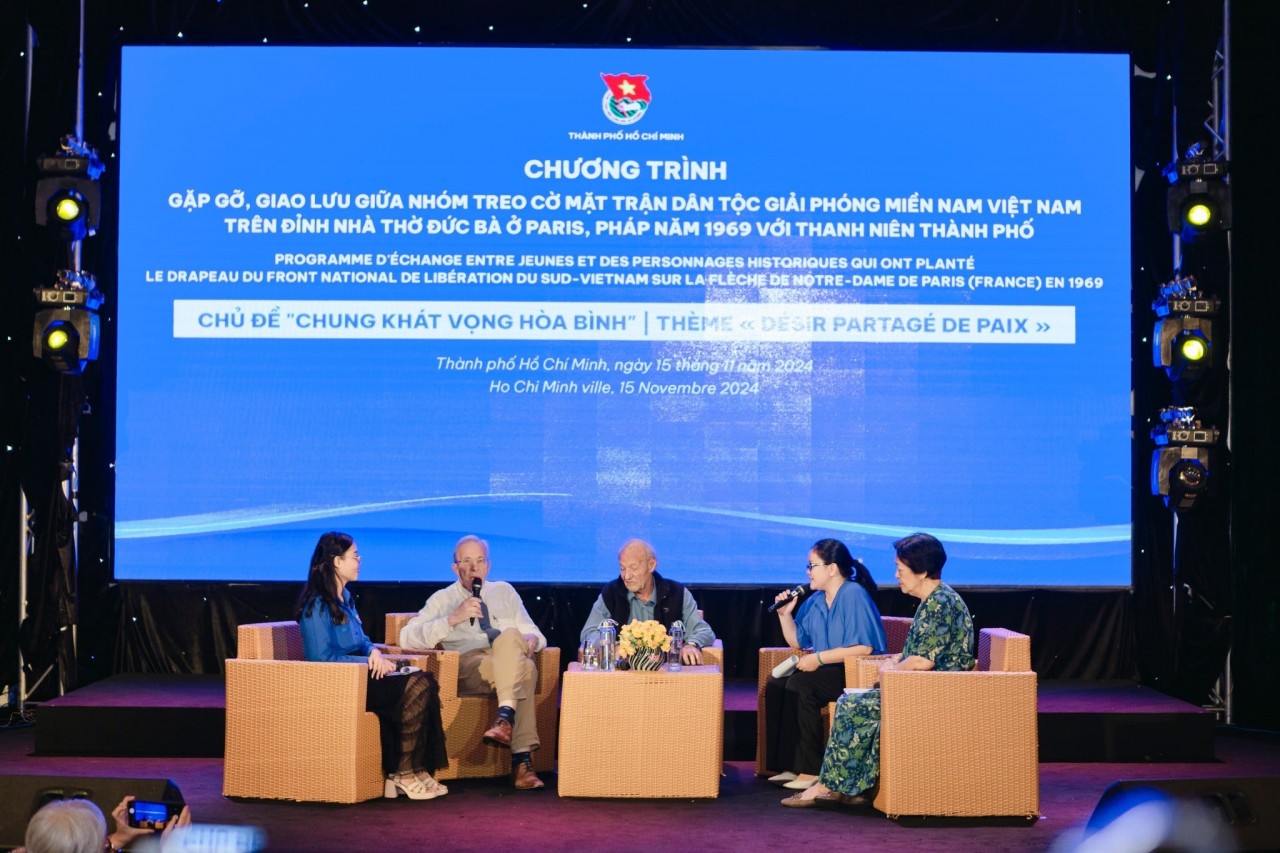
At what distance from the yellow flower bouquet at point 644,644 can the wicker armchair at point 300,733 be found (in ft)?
3.17

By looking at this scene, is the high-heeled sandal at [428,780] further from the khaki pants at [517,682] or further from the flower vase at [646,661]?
the flower vase at [646,661]

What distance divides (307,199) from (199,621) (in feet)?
7.09

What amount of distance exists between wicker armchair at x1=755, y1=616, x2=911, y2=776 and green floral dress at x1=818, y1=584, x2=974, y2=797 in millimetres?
313

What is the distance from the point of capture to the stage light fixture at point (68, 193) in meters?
6.93

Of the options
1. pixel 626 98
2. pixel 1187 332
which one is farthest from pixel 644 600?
pixel 1187 332

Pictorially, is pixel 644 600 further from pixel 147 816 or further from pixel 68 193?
pixel 68 193

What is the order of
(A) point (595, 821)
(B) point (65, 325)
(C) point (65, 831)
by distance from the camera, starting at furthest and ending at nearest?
(B) point (65, 325), (A) point (595, 821), (C) point (65, 831)

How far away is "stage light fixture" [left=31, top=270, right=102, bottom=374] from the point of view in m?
6.91

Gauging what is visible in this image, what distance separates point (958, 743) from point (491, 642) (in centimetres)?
200

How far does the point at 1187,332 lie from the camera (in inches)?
277

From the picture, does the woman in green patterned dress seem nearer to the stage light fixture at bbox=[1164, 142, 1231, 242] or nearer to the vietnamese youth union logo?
the stage light fixture at bbox=[1164, 142, 1231, 242]

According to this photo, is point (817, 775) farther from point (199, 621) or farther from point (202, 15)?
point (202, 15)

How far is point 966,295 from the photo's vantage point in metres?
7.27

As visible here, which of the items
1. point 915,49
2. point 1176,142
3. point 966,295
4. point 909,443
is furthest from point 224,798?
point 1176,142
